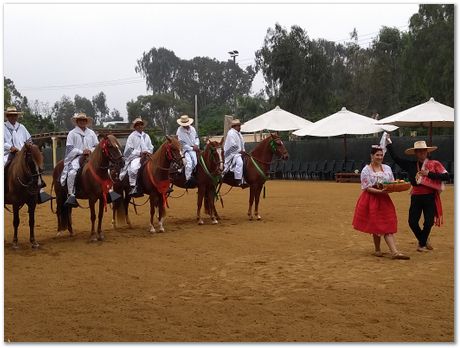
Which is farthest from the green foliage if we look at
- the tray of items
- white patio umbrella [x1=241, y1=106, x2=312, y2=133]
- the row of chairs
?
the tray of items

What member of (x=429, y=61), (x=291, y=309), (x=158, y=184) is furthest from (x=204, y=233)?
(x=429, y=61)

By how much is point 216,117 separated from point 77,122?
159 feet

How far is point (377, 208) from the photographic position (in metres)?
9.02

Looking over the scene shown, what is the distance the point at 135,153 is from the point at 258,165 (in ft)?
9.75

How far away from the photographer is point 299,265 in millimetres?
8516

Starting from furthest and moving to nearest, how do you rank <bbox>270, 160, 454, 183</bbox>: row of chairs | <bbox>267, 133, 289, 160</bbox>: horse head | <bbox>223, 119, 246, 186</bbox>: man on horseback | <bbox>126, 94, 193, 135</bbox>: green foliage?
<bbox>126, 94, 193, 135</bbox>: green foliage, <bbox>270, 160, 454, 183</bbox>: row of chairs, <bbox>267, 133, 289, 160</bbox>: horse head, <bbox>223, 119, 246, 186</bbox>: man on horseback

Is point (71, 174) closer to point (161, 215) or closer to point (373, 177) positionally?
point (161, 215)

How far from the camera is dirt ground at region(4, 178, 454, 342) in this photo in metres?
5.47

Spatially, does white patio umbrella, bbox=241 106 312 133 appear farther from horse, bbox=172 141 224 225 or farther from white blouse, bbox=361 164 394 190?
white blouse, bbox=361 164 394 190

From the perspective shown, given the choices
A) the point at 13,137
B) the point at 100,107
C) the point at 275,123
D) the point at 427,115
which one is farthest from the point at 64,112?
the point at 13,137

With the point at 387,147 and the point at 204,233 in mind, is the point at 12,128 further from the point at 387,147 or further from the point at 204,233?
the point at 387,147

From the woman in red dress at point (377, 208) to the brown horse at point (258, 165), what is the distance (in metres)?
4.89

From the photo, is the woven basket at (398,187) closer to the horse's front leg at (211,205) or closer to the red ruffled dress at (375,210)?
the red ruffled dress at (375,210)

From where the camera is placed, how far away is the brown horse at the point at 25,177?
975 cm
